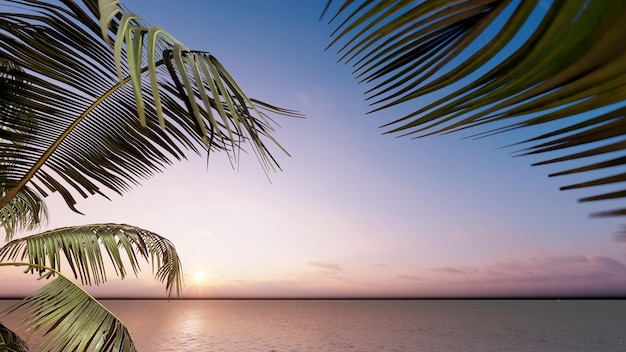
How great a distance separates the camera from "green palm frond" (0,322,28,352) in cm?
357

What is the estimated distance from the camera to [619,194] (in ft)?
1.40

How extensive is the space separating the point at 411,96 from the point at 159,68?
2143 millimetres

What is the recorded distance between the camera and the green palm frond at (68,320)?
301 cm

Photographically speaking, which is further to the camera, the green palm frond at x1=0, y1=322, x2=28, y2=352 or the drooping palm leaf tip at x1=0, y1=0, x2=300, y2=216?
the green palm frond at x1=0, y1=322, x2=28, y2=352

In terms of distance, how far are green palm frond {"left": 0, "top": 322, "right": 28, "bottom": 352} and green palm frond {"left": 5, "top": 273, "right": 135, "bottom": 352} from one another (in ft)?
1.92

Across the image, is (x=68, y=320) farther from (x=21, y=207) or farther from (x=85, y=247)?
(x=21, y=207)

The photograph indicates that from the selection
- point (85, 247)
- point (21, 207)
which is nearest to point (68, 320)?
point (85, 247)

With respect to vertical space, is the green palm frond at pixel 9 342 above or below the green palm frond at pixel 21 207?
below

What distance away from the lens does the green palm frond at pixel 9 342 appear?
3574 millimetres

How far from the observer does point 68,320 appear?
3121mm

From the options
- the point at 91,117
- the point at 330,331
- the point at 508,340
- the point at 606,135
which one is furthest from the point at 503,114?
the point at 330,331

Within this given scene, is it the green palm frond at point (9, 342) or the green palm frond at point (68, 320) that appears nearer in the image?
the green palm frond at point (68, 320)

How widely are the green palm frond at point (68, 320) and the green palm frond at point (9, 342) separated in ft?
1.92

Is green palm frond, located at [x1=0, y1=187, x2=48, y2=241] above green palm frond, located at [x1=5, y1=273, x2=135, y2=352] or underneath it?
above
